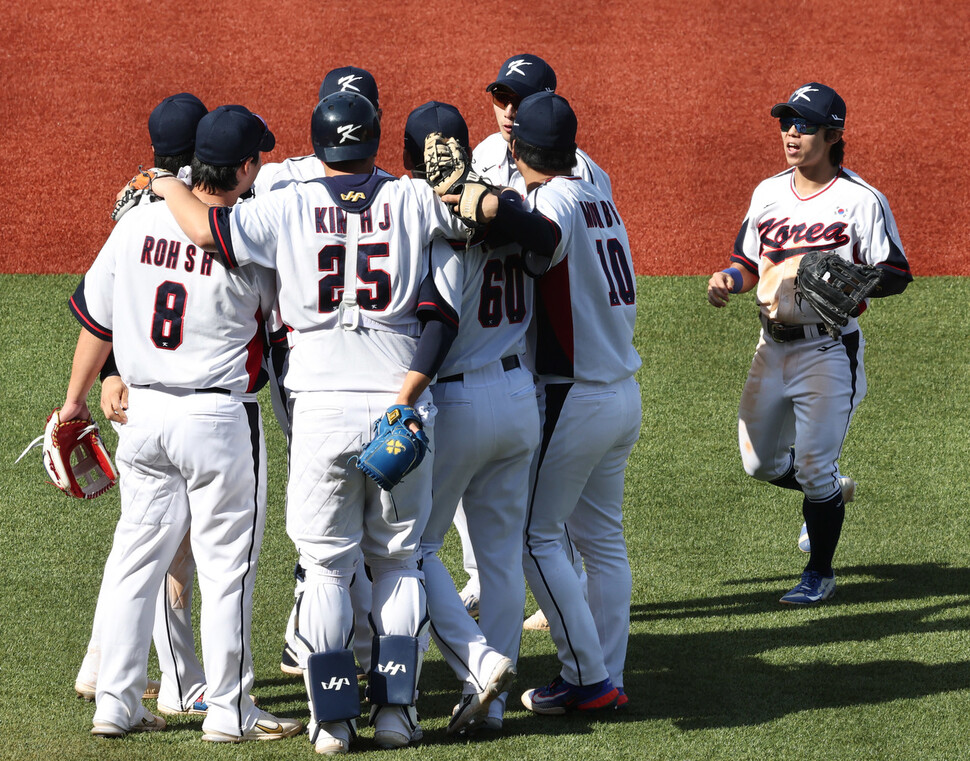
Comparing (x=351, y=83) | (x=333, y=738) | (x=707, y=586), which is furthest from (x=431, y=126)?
(x=707, y=586)

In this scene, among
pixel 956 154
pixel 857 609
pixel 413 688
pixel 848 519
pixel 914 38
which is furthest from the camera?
pixel 914 38

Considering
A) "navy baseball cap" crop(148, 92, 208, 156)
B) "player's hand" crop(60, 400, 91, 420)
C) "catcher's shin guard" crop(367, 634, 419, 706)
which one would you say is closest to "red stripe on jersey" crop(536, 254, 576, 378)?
"catcher's shin guard" crop(367, 634, 419, 706)

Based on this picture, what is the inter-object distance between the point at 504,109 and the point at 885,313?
4.39 metres

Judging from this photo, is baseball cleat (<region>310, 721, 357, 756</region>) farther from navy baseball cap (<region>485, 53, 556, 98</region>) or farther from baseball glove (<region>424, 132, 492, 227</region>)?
navy baseball cap (<region>485, 53, 556, 98</region>)

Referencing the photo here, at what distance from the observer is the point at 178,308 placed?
337 centimetres

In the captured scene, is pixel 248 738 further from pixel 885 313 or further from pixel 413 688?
pixel 885 313

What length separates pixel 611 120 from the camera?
10102mm

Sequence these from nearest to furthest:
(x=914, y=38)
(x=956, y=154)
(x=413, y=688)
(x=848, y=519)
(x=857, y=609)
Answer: (x=413, y=688) < (x=857, y=609) < (x=848, y=519) < (x=956, y=154) < (x=914, y=38)

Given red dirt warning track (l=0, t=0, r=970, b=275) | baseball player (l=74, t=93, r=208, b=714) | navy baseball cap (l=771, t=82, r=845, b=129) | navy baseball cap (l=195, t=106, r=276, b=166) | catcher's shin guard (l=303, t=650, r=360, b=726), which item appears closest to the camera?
catcher's shin guard (l=303, t=650, r=360, b=726)

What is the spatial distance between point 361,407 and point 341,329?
0.22 m

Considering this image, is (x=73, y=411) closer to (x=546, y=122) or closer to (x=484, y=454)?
(x=484, y=454)

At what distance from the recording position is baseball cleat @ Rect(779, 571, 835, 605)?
4.77m

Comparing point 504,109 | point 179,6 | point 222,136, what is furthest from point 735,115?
point 222,136

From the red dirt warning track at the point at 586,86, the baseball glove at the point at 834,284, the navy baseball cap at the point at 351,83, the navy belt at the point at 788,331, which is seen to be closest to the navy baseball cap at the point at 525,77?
the navy baseball cap at the point at 351,83
